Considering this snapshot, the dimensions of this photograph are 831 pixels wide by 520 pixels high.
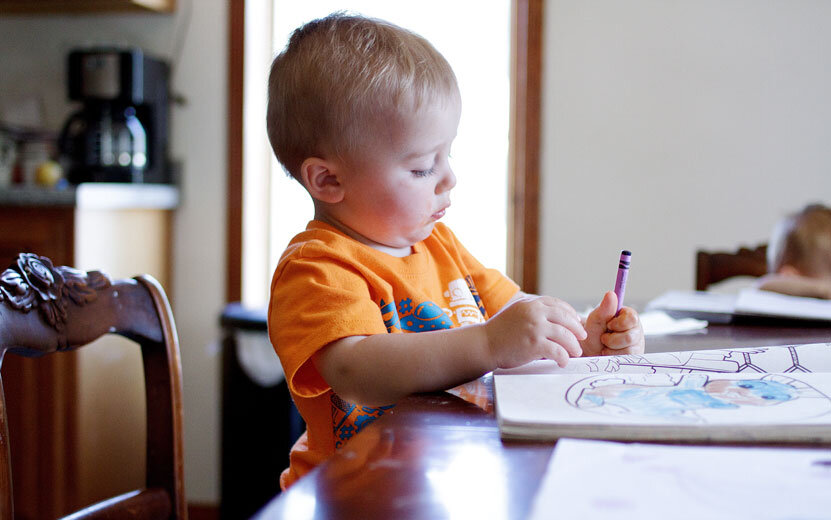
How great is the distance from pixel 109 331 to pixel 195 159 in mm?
1799

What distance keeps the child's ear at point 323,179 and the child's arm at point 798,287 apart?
90 cm

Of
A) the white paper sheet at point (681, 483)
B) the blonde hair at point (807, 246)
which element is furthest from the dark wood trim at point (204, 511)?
the white paper sheet at point (681, 483)

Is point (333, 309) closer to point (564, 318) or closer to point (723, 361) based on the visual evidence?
point (564, 318)

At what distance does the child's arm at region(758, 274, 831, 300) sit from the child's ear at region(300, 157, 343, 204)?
896 mm

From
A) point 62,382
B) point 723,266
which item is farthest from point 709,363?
point 62,382

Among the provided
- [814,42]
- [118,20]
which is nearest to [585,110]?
[814,42]

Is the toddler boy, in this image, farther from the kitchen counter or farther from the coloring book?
the kitchen counter

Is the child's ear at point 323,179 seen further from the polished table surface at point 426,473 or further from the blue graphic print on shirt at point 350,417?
the polished table surface at point 426,473

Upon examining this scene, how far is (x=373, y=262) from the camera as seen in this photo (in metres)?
0.84

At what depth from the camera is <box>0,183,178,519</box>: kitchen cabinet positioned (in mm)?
2168

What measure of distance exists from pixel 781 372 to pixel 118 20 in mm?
2521

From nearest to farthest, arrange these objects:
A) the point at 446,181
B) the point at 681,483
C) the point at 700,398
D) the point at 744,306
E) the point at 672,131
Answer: the point at 681,483 < the point at 700,398 < the point at 446,181 < the point at 744,306 < the point at 672,131

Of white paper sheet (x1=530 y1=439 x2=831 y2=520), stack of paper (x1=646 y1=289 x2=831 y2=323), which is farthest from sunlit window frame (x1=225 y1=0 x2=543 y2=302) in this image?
white paper sheet (x1=530 y1=439 x2=831 y2=520)

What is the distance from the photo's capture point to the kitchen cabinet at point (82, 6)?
2.48 meters
